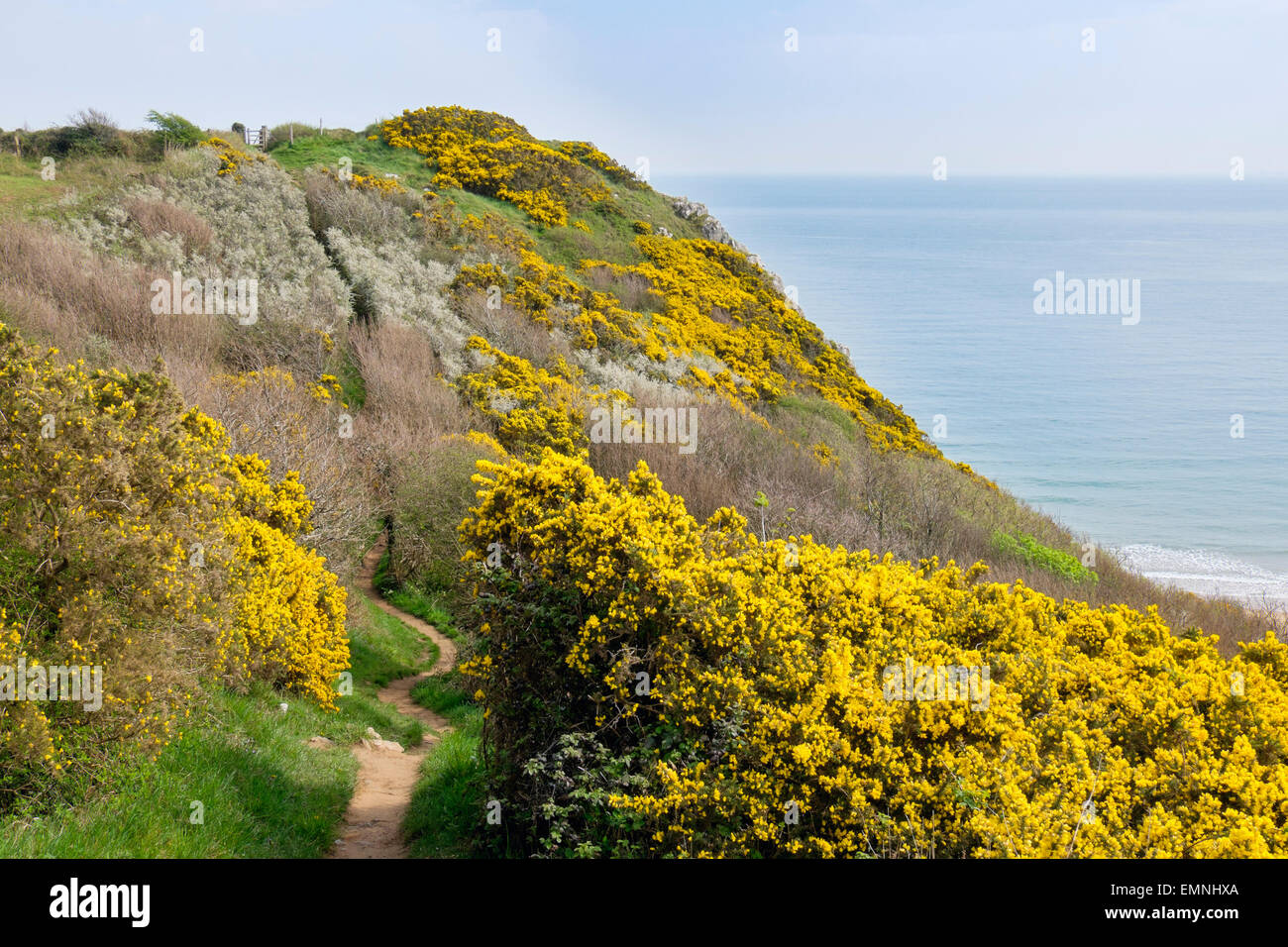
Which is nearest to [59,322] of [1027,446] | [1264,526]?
[1264,526]

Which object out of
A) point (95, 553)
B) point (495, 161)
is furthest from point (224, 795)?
point (495, 161)

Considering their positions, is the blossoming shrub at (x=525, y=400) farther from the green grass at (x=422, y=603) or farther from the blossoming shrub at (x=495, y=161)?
the blossoming shrub at (x=495, y=161)

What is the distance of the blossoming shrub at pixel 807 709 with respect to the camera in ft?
20.1

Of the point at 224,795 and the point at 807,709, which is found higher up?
the point at 807,709

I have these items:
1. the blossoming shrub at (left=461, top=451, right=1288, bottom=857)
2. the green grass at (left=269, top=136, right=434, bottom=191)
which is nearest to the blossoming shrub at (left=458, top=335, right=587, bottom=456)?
the blossoming shrub at (left=461, top=451, right=1288, bottom=857)

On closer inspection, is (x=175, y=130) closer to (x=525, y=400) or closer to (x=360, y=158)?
(x=360, y=158)

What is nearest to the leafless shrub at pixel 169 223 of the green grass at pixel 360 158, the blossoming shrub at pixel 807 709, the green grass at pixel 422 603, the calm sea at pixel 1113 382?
the green grass at pixel 360 158

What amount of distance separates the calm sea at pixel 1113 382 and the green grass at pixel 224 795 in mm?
34551

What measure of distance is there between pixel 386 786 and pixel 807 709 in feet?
17.3

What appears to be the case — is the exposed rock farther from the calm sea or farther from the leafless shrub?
the leafless shrub

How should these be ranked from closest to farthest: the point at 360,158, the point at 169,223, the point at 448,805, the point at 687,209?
the point at 448,805
the point at 169,223
the point at 360,158
the point at 687,209

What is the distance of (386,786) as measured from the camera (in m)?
9.58

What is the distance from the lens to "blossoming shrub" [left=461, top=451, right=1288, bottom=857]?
6.14 metres
